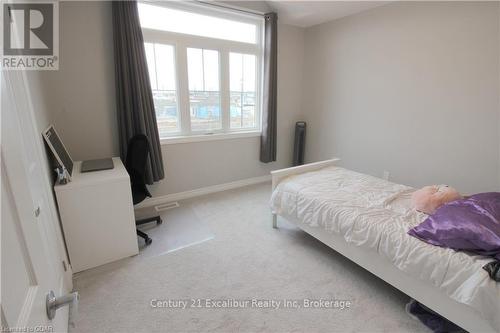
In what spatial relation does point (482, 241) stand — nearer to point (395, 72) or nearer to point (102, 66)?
point (395, 72)

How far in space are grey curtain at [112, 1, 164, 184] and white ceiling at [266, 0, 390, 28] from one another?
6.02 feet

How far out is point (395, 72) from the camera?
3.06 metres

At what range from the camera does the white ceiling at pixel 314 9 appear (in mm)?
3111

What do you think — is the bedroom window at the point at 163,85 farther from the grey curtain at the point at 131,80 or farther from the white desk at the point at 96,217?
the white desk at the point at 96,217

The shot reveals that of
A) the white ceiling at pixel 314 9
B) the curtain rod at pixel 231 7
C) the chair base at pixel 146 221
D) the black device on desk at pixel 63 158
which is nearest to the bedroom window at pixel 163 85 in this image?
the curtain rod at pixel 231 7

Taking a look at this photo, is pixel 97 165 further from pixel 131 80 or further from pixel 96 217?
pixel 131 80

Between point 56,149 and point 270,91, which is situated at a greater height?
point 270,91

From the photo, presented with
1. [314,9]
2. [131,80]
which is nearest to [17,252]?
[131,80]

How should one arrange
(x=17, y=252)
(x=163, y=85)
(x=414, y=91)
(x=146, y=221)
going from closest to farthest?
(x=17, y=252) → (x=146, y=221) → (x=414, y=91) → (x=163, y=85)

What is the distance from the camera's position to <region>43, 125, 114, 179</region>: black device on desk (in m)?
1.92

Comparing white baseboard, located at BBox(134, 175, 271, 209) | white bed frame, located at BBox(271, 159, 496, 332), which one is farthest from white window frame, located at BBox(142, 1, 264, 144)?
white bed frame, located at BBox(271, 159, 496, 332)

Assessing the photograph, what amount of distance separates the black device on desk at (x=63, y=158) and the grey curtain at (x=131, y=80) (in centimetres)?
51

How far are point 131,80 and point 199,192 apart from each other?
1.68 metres

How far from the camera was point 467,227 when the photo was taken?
1411 mm
